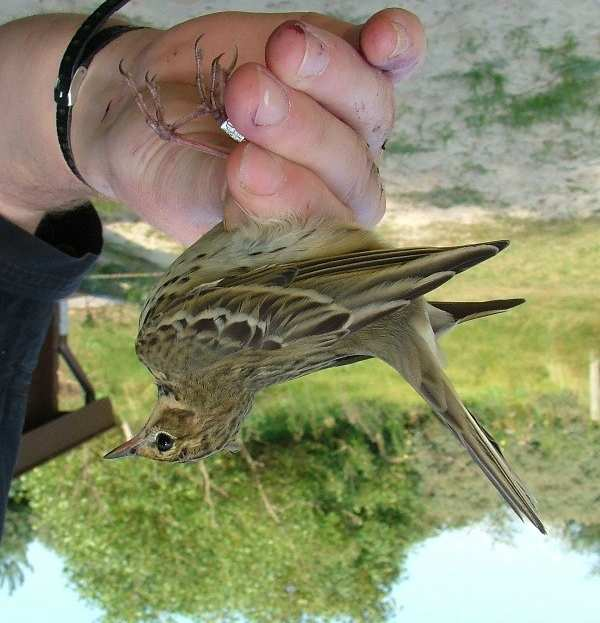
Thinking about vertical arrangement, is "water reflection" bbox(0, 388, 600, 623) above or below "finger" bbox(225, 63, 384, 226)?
below

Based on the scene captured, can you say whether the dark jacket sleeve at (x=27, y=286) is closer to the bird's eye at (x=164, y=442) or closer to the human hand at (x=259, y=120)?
the human hand at (x=259, y=120)

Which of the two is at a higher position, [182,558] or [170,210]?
[170,210]

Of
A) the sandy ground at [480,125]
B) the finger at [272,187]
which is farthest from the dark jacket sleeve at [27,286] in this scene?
the sandy ground at [480,125]

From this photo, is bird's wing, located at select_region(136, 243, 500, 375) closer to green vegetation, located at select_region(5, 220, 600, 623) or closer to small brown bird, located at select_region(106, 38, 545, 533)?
small brown bird, located at select_region(106, 38, 545, 533)

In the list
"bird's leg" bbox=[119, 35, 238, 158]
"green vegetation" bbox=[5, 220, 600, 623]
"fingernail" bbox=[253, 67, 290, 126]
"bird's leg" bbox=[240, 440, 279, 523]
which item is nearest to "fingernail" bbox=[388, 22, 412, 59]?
"fingernail" bbox=[253, 67, 290, 126]

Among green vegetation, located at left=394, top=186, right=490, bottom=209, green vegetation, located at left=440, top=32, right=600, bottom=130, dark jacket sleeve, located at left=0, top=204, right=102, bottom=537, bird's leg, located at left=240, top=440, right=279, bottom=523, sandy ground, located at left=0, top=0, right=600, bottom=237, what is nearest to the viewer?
dark jacket sleeve, located at left=0, top=204, right=102, bottom=537

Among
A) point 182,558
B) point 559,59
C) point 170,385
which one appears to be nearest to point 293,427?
point 182,558

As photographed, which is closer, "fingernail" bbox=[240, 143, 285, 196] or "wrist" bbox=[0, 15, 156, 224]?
"fingernail" bbox=[240, 143, 285, 196]

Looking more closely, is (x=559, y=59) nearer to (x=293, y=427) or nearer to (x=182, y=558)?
(x=293, y=427)
